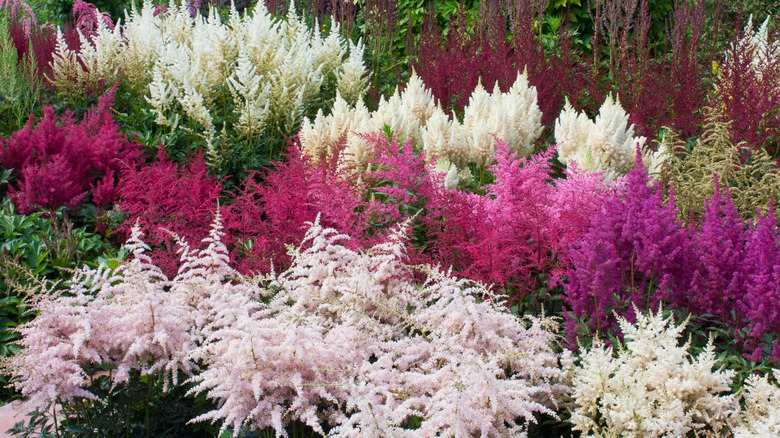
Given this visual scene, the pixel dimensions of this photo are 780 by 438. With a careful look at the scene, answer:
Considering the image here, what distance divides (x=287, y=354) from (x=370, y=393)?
1.68ft

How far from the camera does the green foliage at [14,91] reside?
18.3 ft

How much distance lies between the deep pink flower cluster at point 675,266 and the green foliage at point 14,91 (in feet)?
15.9

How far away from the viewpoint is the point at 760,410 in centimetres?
238

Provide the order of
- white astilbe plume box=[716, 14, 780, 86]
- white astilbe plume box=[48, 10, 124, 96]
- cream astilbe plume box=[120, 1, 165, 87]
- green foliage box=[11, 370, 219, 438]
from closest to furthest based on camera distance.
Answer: green foliage box=[11, 370, 219, 438]
white astilbe plume box=[716, 14, 780, 86]
white astilbe plume box=[48, 10, 124, 96]
cream astilbe plume box=[120, 1, 165, 87]

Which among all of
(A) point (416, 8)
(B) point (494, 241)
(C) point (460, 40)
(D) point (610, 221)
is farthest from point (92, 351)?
(A) point (416, 8)

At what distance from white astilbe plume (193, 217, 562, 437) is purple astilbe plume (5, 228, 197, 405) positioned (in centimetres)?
22

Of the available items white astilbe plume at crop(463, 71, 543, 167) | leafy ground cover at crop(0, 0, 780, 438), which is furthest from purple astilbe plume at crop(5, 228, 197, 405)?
white astilbe plume at crop(463, 71, 543, 167)

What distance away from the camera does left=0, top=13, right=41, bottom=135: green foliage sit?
18.3ft

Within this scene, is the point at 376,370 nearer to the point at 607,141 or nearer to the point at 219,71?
the point at 607,141

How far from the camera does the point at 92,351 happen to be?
8.61 feet

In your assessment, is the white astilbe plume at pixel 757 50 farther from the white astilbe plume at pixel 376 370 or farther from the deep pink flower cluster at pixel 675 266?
the white astilbe plume at pixel 376 370

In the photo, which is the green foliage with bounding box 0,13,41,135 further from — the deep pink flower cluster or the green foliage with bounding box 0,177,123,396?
the deep pink flower cluster

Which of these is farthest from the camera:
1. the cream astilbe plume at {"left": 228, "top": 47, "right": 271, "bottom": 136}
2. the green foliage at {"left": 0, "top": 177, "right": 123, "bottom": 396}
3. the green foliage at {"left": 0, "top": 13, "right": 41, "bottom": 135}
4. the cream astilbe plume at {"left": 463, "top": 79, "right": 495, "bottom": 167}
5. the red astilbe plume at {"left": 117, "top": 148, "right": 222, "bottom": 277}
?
the green foliage at {"left": 0, "top": 13, "right": 41, "bottom": 135}

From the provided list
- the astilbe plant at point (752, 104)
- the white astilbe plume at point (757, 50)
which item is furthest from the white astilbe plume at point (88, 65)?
the white astilbe plume at point (757, 50)
